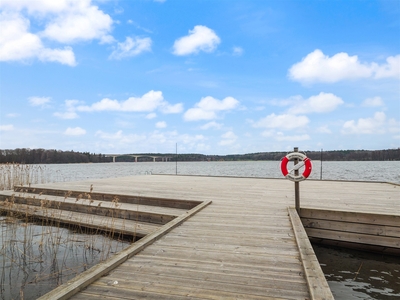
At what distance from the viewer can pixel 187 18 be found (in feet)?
50.1

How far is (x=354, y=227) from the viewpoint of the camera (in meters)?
3.90

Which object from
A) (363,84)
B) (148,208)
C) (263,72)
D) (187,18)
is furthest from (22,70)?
(363,84)

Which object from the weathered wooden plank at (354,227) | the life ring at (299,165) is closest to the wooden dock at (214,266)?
the weathered wooden plank at (354,227)

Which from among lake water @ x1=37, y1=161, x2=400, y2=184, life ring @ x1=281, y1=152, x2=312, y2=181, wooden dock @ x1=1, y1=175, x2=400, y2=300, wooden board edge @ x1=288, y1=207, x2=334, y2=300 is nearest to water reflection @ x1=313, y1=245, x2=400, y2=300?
wooden dock @ x1=1, y1=175, x2=400, y2=300

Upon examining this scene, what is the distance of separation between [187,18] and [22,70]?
9235 mm

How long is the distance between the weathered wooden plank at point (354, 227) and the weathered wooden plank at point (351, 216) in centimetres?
5

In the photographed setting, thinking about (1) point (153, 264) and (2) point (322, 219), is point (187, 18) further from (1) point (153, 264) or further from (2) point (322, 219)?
(1) point (153, 264)

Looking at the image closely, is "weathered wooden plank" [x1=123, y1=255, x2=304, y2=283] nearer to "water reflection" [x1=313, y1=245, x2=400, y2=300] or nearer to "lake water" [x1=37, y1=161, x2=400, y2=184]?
"water reflection" [x1=313, y1=245, x2=400, y2=300]

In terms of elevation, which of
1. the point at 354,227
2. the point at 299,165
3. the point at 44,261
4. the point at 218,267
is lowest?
the point at 44,261

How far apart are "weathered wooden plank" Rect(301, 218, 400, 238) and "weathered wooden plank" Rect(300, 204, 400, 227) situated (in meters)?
0.05

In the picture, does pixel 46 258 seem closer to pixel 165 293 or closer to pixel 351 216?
pixel 165 293

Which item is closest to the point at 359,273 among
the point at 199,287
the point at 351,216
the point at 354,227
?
the point at 354,227

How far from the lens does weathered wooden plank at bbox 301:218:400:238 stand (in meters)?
3.72

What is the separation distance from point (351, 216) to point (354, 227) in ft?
0.57
